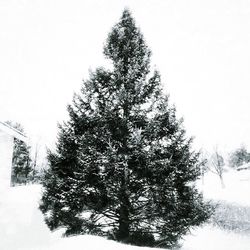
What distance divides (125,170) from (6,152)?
6.49 m

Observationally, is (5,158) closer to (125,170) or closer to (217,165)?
(125,170)

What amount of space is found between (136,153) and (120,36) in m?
6.58

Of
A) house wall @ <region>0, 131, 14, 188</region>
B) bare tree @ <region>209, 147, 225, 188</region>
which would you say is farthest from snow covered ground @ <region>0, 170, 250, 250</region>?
bare tree @ <region>209, 147, 225, 188</region>

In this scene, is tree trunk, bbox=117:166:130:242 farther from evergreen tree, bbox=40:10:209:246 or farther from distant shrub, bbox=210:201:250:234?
distant shrub, bbox=210:201:250:234

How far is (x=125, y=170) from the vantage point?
10.5 metres

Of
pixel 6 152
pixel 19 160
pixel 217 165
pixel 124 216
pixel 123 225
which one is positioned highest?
pixel 19 160

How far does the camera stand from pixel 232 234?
22.5 metres

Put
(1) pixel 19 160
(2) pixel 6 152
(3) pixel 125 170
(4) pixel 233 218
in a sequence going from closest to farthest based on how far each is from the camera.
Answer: (3) pixel 125 170, (2) pixel 6 152, (4) pixel 233 218, (1) pixel 19 160

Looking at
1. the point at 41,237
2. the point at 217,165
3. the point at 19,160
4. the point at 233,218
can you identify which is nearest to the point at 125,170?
the point at 41,237

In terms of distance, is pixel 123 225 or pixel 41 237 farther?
pixel 41 237

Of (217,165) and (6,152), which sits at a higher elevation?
(6,152)

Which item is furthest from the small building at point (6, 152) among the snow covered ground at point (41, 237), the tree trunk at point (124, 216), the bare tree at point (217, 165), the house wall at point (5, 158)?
the bare tree at point (217, 165)

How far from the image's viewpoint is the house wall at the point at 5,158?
12555 millimetres

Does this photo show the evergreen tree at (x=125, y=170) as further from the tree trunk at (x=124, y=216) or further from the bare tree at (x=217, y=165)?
the bare tree at (x=217, y=165)
